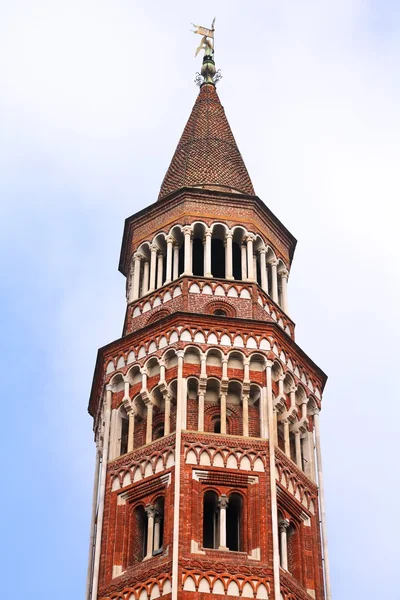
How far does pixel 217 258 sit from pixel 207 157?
4384 mm

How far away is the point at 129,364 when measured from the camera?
40906 millimetres

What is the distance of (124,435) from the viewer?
4000cm

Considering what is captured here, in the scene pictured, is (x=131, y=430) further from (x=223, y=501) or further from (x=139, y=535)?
(x=223, y=501)

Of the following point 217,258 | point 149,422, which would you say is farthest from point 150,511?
point 217,258

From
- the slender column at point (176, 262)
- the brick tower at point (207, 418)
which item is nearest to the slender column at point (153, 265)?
the brick tower at point (207, 418)

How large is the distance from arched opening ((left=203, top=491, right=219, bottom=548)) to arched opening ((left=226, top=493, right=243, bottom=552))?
400mm

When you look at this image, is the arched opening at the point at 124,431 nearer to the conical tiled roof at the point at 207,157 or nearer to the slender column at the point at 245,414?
the slender column at the point at 245,414

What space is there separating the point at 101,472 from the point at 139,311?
589cm

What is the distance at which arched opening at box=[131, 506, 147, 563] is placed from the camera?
36906 mm

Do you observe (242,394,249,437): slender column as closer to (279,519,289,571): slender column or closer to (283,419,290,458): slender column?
(283,419,290,458): slender column

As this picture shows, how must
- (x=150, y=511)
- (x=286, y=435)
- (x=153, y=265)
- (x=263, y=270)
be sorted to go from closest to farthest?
(x=150, y=511) → (x=286, y=435) → (x=263, y=270) → (x=153, y=265)

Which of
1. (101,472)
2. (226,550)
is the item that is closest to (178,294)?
(101,472)

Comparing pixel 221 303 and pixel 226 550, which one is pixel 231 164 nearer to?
pixel 221 303

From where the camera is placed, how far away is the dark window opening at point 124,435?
39688mm
